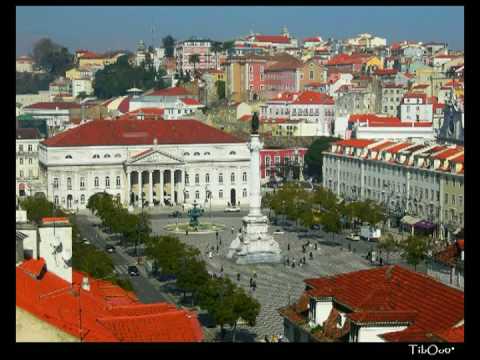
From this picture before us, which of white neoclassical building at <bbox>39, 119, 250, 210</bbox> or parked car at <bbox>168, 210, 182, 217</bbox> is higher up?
white neoclassical building at <bbox>39, 119, 250, 210</bbox>

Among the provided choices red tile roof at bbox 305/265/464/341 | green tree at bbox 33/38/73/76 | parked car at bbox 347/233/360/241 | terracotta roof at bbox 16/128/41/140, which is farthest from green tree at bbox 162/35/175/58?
red tile roof at bbox 305/265/464/341

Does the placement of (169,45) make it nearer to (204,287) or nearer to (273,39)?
(273,39)

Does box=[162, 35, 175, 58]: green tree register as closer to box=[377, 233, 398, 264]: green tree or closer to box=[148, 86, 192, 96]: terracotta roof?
box=[148, 86, 192, 96]: terracotta roof

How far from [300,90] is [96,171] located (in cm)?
4369

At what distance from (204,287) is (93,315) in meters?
13.0

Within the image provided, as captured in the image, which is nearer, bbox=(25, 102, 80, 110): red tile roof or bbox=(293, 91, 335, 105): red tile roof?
bbox=(293, 91, 335, 105): red tile roof

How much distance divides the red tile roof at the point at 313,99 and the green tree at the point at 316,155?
14.7 m

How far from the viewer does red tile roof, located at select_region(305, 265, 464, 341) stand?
53.5ft

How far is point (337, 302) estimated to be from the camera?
18422 millimetres

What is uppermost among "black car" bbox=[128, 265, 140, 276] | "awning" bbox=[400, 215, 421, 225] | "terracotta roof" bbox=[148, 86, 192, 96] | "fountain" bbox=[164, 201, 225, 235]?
"terracotta roof" bbox=[148, 86, 192, 96]

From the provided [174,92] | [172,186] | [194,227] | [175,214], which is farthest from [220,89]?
[194,227]

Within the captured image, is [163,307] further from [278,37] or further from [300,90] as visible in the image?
[278,37]

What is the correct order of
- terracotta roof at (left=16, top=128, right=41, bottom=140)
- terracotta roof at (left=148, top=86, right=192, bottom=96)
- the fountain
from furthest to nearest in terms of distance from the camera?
terracotta roof at (left=148, top=86, right=192, bottom=96) → terracotta roof at (left=16, top=128, right=41, bottom=140) → the fountain
